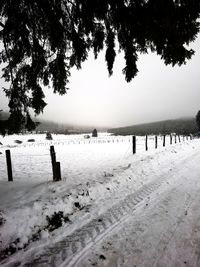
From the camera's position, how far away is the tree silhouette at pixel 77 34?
12.6ft

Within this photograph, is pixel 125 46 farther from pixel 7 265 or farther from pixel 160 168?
pixel 160 168

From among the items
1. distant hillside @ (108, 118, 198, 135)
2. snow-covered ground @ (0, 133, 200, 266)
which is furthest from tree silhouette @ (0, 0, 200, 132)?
distant hillside @ (108, 118, 198, 135)

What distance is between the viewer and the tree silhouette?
12.6 ft

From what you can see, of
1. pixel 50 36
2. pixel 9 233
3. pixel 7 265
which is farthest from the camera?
pixel 50 36

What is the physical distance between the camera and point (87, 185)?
5.53 m

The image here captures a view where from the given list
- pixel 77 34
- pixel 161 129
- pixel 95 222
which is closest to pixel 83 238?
pixel 95 222

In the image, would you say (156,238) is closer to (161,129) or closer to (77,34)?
(77,34)

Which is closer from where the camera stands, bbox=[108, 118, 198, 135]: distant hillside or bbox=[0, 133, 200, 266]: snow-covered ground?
bbox=[0, 133, 200, 266]: snow-covered ground

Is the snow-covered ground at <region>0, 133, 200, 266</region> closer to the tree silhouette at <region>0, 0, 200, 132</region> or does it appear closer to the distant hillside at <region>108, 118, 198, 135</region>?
the tree silhouette at <region>0, 0, 200, 132</region>

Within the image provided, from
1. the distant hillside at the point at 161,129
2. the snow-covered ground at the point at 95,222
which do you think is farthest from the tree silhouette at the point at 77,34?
the distant hillside at the point at 161,129

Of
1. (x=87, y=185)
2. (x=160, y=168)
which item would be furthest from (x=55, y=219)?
(x=160, y=168)

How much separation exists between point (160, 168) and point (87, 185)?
3.97m

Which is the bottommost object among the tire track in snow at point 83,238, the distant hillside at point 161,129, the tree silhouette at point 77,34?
the distant hillside at point 161,129

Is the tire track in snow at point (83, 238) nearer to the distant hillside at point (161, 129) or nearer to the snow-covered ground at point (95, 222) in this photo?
the snow-covered ground at point (95, 222)
